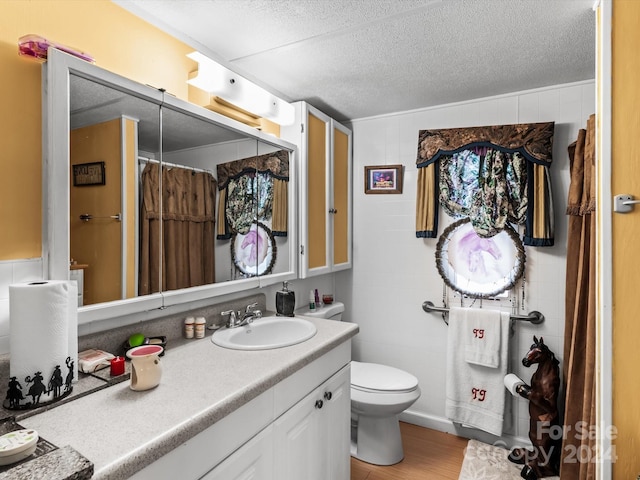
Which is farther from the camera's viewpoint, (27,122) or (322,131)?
(322,131)

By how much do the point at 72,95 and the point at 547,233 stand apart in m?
2.44

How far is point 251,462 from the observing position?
1.17 meters

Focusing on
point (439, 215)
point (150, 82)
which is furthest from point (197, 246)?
point (439, 215)

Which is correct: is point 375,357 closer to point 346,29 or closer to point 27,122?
point 346,29

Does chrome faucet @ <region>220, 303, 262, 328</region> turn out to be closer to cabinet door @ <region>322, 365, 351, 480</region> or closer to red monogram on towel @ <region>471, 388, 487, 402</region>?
cabinet door @ <region>322, 365, 351, 480</region>

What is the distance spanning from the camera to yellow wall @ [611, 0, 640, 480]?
50.5 inches

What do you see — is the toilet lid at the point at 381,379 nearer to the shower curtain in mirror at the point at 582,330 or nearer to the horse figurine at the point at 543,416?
the horse figurine at the point at 543,416

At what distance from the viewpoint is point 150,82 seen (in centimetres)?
152

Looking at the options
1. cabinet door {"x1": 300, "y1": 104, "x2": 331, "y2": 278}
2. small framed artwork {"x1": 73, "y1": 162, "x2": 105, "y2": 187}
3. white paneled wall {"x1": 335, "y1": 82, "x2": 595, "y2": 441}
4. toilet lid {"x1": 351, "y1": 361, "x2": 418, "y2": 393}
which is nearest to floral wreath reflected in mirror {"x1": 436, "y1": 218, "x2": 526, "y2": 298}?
white paneled wall {"x1": 335, "y1": 82, "x2": 595, "y2": 441}

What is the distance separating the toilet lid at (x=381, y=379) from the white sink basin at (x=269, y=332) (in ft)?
2.03

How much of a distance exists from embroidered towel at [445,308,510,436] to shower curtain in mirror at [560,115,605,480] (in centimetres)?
50

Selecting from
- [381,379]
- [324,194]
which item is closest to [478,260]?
[381,379]

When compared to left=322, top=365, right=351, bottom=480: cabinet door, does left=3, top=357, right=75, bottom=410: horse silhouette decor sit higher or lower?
higher

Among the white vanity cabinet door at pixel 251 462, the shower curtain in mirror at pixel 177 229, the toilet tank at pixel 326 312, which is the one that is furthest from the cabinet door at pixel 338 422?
the shower curtain in mirror at pixel 177 229
